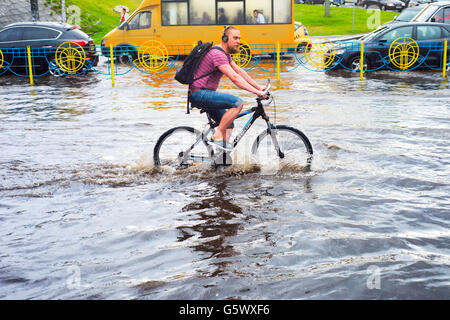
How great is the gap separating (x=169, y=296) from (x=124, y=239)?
3.98 feet

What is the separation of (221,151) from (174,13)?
57.6ft

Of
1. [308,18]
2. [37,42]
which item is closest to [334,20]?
[308,18]

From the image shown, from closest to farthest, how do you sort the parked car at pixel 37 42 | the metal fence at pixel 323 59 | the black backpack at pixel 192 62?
the black backpack at pixel 192 62, the metal fence at pixel 323 59, the parked car at pixel 37 42

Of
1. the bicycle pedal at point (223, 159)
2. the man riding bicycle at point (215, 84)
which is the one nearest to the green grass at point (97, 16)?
the bicycle pedal at point (223, 159)

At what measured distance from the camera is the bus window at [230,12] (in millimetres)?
23578

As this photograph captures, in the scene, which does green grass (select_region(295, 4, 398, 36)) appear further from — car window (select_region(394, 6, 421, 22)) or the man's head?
the man's head

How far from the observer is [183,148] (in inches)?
279

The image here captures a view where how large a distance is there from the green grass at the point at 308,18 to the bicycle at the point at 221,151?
27.1m

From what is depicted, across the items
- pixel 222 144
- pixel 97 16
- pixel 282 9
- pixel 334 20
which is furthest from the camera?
pixel 334 20

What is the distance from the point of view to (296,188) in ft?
21.5

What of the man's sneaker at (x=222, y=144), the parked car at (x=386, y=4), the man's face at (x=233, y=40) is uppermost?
the parked car at (x=386, y=4)

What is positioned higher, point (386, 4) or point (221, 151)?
point (386, 4)

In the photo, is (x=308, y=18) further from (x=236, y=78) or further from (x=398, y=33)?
(x=236, y=78)

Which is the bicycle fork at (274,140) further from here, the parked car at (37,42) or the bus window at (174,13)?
the bus window at (174,13)
